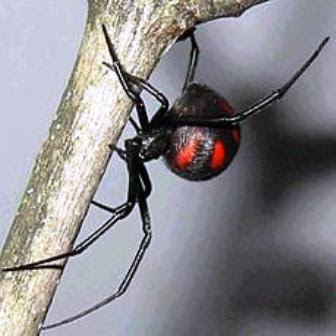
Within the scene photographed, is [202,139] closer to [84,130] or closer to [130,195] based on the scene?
[130,195]

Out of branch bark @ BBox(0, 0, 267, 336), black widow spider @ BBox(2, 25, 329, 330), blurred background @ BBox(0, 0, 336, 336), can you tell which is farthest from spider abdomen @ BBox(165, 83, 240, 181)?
blurred background @ BBox(0, 0, 336, 336)

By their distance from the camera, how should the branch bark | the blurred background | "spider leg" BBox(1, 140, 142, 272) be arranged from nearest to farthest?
the branch bark → "spider leg" BBox(1, 140, 142, 272) → the blurred background

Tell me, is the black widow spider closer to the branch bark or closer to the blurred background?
the branch bark

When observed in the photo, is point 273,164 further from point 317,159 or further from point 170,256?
point 170,256

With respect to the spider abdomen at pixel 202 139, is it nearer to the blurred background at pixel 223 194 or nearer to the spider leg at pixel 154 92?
the spider leg at pixel 154 92

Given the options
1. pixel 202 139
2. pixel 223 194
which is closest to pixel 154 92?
pixel 202 139

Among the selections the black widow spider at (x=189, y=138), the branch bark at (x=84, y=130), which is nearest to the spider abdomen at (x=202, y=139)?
the black widow spider at (x=189, y=138)
